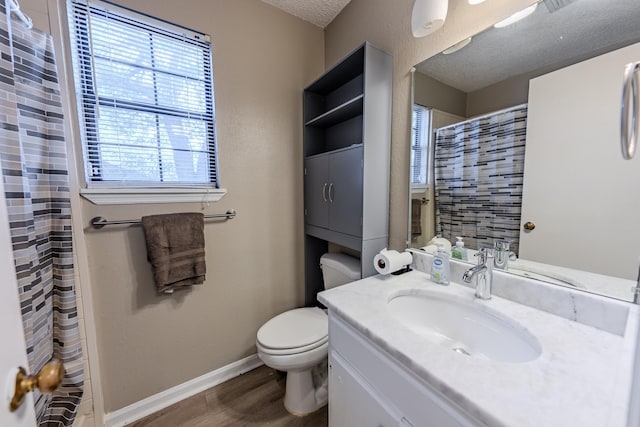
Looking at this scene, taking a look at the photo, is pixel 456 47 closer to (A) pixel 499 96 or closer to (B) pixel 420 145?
(A) pixel 499 96

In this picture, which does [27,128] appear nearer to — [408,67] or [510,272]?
[408,67]

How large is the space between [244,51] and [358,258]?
156 centimetres

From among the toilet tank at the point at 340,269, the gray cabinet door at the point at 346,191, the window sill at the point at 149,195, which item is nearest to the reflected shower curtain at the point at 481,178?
the gray cabinet door at the point at 346,191

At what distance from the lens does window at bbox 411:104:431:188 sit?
4.21ft

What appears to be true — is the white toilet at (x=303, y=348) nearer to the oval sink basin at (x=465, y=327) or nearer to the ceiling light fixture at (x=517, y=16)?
the oval sink basin at (x=465, y=327)

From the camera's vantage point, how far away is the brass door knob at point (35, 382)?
399 millimetres

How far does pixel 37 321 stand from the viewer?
2.94 ft

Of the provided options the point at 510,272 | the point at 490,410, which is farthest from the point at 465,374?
the point at 510,272

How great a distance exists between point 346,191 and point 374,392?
0.97m

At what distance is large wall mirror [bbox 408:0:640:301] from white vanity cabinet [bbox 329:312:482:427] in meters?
0.66

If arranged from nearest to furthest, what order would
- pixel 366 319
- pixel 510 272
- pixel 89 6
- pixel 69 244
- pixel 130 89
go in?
pixel 366 319 → pixel 510 272 → pixel 69 244 → pixel 89 6 → pixel 130 89

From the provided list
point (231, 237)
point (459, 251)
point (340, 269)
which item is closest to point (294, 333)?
point (340, 269)

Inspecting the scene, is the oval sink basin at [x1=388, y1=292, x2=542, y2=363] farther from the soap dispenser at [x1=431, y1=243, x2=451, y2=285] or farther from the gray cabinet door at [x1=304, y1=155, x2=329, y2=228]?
the gray cabinet door at [x1=304, y1=155, x2=329, y2=228]

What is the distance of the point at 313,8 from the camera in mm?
1680
